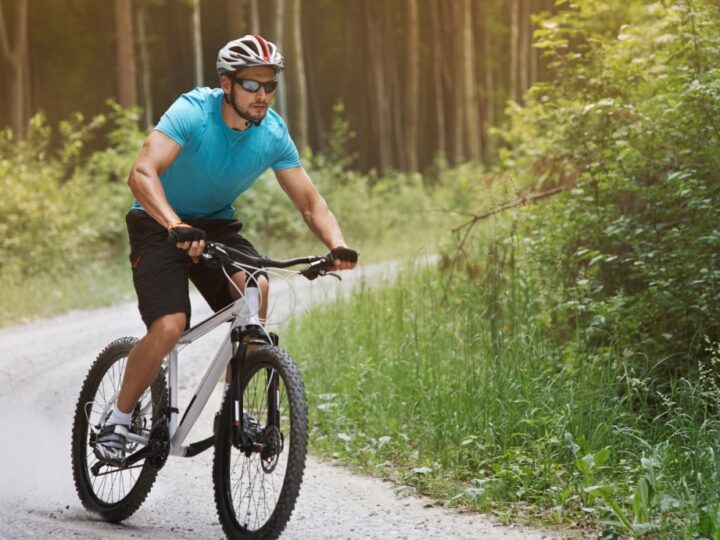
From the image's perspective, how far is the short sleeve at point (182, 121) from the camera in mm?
4688

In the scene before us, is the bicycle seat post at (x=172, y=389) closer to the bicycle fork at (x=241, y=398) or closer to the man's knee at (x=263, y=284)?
the bicycle fork at (x=241, y=398)

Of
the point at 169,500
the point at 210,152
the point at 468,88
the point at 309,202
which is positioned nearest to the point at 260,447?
the point at 309,202

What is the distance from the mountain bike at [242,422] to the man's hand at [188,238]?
0.17 m

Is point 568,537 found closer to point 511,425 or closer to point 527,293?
point 511,425

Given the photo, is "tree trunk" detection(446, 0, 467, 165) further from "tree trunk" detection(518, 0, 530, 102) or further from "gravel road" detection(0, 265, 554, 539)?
"gravel road" detection(0, 265, 554, 539)

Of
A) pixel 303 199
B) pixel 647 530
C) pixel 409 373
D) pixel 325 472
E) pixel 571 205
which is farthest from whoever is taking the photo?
pixel 571 205

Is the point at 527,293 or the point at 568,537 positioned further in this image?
the point at 527,293

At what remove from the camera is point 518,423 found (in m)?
6.02

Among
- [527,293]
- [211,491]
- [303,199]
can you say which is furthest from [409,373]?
[303,199]

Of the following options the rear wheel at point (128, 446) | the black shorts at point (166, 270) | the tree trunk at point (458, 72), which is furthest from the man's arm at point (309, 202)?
the tree trunk at point (458, 72)

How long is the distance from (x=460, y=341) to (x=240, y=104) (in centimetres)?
356

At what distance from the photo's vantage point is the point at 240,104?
4746 millimetres

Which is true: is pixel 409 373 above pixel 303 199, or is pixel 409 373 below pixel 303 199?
below

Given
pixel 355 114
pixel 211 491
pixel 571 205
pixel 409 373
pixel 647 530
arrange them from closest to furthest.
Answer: pixel 647 530, pixel 211 491, pixel 409 373, pixel 571 205, pixel 355 114
